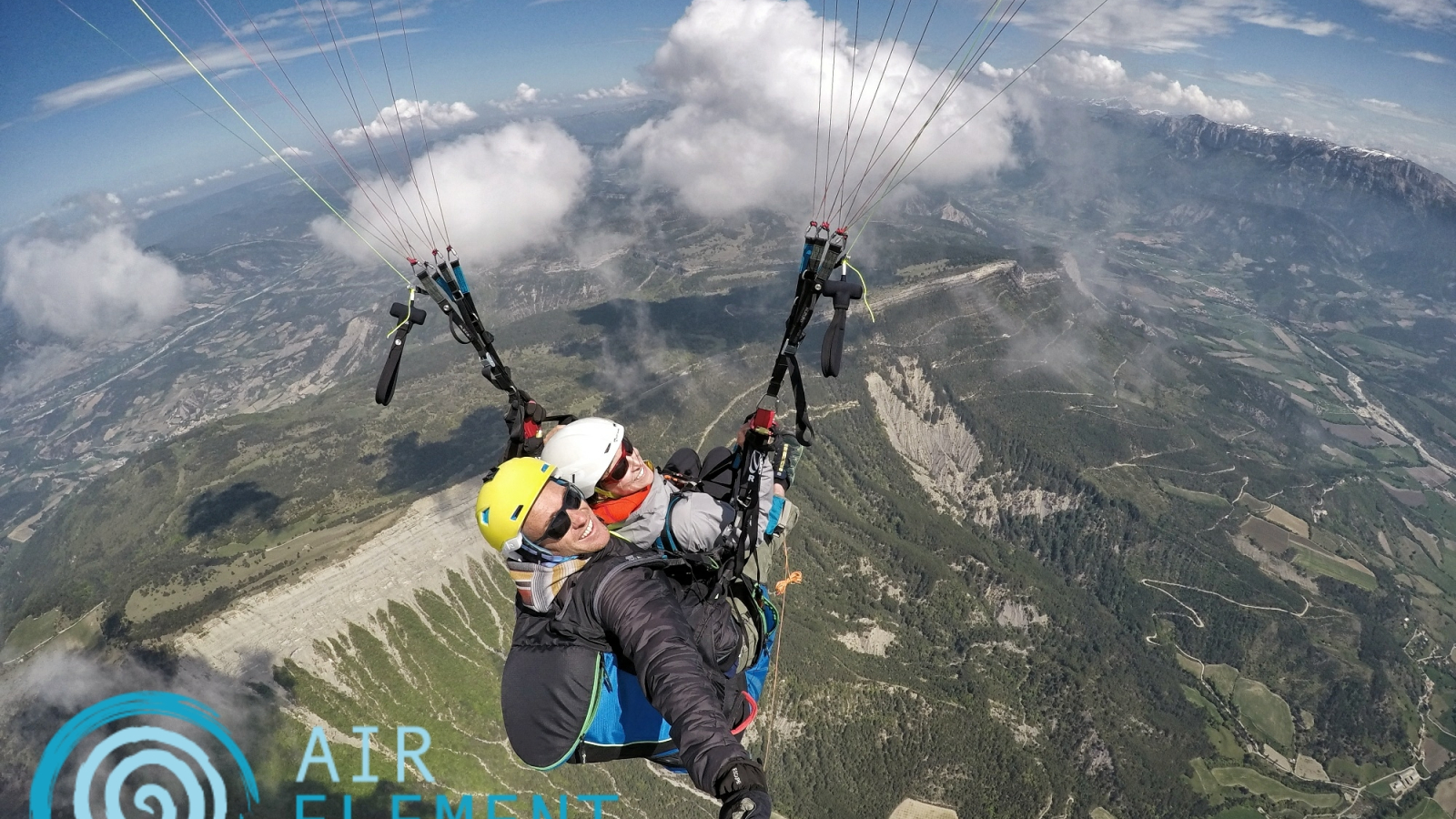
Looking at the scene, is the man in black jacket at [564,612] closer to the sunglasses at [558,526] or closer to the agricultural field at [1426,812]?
the sunglasses at [558,526]

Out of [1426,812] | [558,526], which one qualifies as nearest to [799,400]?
[558,526]

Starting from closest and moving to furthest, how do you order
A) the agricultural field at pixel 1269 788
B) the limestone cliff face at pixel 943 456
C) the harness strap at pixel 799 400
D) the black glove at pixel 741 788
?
1. the black glove at pixel 741 788
2. the harness strap at pixel 799 400
3. the agricultural field at pixel 1269 788
4. the limestone cliff face at pixel 943 456

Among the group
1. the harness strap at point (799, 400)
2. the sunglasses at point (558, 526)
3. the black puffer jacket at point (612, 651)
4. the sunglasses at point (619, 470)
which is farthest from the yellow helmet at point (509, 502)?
the harness strap at point (799, 400)

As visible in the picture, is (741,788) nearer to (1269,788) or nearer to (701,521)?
(701,521)

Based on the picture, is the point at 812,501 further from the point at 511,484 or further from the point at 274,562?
the point at 511,484

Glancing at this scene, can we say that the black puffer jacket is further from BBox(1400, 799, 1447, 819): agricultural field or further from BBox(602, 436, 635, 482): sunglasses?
BBox(1400, 799, 1447, 819): agricultural field

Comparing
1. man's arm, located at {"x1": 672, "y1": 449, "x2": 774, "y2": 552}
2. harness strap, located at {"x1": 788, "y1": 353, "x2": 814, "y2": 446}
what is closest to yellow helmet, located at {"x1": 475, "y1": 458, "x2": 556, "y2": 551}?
man's arm, located at {"x1": 672, "y1": 449, "x2": 774, "y2": 552}

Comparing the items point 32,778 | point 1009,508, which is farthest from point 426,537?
point 1009,508
